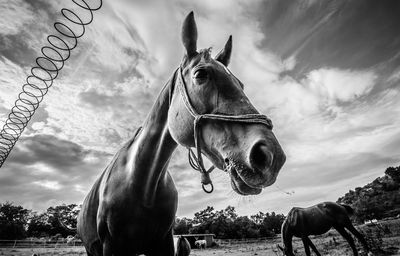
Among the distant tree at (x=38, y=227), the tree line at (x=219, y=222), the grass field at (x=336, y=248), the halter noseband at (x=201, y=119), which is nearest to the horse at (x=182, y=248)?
the halter noseband at (x=201, y=119)

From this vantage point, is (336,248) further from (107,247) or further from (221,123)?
(221,123)

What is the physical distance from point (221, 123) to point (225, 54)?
1.28 metres

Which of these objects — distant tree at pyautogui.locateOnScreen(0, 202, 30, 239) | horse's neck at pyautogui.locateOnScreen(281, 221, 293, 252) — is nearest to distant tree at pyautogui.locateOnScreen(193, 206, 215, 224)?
distant tree at pyautogui.locateOnScreen(0, 202, 30, 239)

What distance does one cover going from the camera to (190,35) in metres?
2.34

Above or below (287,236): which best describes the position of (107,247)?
above

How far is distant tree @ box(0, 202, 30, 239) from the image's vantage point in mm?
50125

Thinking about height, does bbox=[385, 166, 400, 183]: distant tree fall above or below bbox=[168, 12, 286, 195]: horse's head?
above

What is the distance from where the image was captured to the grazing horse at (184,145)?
1511 millimetres

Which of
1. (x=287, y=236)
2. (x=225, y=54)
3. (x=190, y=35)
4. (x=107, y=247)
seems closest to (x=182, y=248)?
(x=107, y=247)

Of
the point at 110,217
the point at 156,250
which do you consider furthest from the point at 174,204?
the point at 110,217

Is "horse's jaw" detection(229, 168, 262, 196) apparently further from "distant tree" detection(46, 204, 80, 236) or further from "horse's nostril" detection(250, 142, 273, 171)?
"distant tree" detection(46, 204, 80, 236)

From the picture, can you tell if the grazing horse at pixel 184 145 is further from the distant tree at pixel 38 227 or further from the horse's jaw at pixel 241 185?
the distant tree at pixel 38 227

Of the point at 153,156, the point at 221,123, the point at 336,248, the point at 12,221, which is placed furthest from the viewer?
the point at 12,221

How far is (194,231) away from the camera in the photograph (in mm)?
65562
